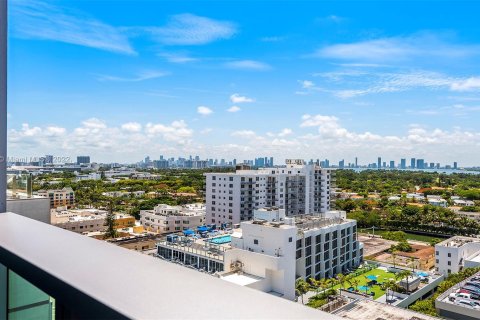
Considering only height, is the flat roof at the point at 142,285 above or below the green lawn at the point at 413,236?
above

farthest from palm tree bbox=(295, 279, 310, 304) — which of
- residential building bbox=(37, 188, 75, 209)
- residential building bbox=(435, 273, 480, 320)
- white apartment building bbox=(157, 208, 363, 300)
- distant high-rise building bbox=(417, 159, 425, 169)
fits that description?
distant high-rise building bbox=(417, 159, 425, 169)

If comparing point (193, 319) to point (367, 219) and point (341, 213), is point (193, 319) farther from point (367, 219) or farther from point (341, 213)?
point (367, 219)

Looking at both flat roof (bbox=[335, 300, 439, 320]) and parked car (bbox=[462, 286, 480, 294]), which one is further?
parked car (bbox=[462, 286, 480, 294])

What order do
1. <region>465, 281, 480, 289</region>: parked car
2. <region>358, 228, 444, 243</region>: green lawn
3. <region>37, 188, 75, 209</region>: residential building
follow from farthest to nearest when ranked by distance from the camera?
<region>37, 188, 75, 209</region>: residential building, <region>358, 228, 444, 243</region>: green lawn, <region>465, 281, 480, 289</region>: parked car

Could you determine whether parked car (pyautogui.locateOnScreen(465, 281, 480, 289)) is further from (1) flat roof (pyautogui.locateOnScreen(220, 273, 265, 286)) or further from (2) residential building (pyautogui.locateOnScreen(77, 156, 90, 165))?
(2) residential building (pyautogui.locateOnScreen(77, 156, 90, 165))

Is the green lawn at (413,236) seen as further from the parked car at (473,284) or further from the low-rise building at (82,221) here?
the low-rise building at (82,221)

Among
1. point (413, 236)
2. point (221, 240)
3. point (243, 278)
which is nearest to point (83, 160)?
point (413, 236)

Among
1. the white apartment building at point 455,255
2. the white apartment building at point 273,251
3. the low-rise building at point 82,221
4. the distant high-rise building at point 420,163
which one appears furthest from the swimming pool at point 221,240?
the distant high-rise building at point 420,163

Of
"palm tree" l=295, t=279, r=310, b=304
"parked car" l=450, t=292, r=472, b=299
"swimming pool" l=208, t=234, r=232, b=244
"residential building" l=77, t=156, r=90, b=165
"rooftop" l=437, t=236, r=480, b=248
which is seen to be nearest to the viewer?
"parked car" l=450, t=292, r=472, b=299
